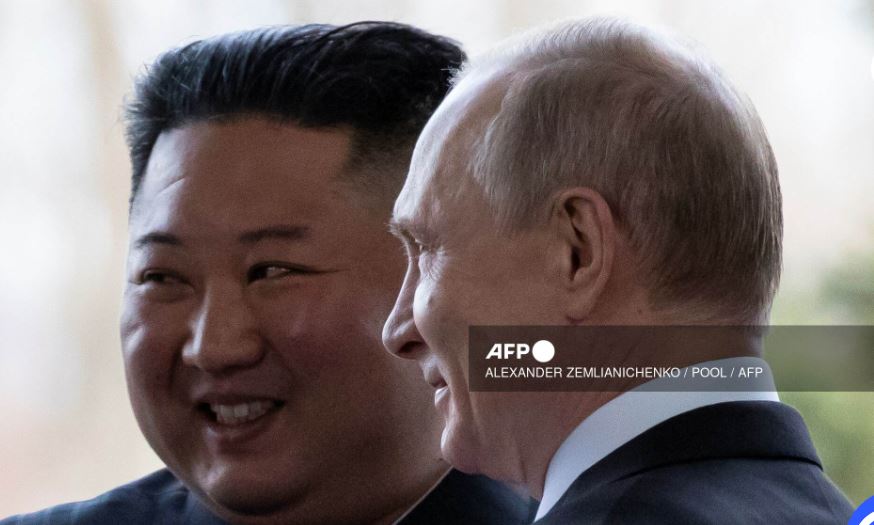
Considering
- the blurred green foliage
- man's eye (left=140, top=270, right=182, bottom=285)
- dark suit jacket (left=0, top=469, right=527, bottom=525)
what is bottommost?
the blurred green foliage

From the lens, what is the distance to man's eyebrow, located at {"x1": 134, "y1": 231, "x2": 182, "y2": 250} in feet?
4.02

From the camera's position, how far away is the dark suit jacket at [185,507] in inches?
50.5

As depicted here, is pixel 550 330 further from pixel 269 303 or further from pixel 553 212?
pixel 269 303

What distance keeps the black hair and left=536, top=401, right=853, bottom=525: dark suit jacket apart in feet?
1.44

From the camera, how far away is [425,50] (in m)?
1.30

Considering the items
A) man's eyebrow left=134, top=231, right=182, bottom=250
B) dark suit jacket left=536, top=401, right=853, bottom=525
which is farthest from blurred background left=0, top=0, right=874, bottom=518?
dark suit jacket left=536, top=401, right=853, bottom=525

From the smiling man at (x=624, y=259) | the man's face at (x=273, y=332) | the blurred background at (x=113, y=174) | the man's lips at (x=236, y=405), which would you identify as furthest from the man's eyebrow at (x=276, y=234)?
the blurred background at (x=113, y=174)

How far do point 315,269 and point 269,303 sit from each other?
0.05 metres

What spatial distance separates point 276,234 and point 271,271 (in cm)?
4

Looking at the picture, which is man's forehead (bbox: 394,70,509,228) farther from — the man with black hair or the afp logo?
the man with black hair

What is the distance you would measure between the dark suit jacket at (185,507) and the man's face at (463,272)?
29cm

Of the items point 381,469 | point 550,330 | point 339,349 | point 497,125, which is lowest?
point 381,469

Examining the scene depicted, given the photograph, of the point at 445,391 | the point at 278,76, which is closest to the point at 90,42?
the point at 278,76

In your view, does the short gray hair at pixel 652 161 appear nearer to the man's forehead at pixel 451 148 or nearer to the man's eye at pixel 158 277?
the man's forehead at pixel 451 148
